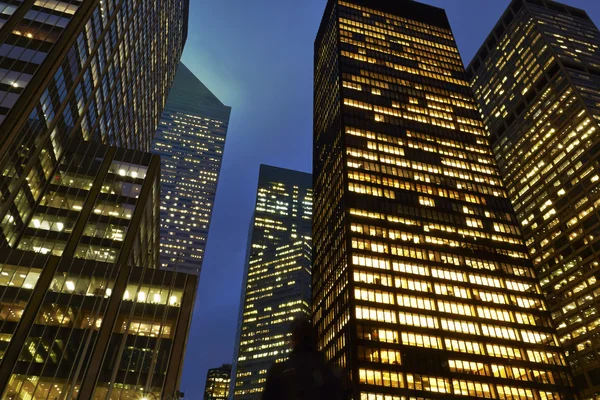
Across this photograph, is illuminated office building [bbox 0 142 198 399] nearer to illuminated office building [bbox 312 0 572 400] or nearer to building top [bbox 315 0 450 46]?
illuminated office building [bbox 312 0 572 400]

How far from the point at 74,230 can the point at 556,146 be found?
128 meters

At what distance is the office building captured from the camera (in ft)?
149

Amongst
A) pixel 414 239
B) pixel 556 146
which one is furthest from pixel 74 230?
pixel 556 146

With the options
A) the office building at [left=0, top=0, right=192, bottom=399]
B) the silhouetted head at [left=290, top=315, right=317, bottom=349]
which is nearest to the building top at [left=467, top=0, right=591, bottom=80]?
the office building at [left=0, top=0, right=192, bottom=399]

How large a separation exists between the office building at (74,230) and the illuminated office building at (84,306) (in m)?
0.12

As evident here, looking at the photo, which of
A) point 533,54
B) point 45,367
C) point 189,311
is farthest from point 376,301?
point 533,54

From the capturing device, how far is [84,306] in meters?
49.5

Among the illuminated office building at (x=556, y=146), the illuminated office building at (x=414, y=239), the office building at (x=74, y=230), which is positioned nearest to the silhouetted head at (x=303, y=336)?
the office building at (x=74, y=230)

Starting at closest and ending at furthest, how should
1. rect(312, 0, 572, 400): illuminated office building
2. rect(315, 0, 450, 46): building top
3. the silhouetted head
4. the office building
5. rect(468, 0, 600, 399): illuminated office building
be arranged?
the silhouetted head < the office building < rect(312, 0, 572, 400): illuminated office building < rect(468, 0, 600, 399): illuminated office building < rect(315, 0, 450, 46): building top

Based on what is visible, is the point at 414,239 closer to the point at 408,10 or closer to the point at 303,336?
the point at 303,336

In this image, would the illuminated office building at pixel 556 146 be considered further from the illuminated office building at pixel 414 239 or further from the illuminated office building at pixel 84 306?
the illuminated office building at pixel 84 306

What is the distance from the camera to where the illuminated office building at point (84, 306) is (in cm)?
4409

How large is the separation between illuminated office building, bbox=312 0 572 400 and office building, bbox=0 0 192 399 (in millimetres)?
39679

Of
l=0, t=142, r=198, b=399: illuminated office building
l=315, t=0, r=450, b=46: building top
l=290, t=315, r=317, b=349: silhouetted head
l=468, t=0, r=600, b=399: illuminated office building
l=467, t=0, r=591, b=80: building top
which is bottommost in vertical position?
l=290, t=315, r=317, b=349: silhouetted head
